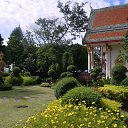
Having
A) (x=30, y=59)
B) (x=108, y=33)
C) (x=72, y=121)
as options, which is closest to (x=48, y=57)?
(x=30, y=59)

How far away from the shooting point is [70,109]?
341 inches

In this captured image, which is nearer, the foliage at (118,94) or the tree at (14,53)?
the foliage at (118,94)

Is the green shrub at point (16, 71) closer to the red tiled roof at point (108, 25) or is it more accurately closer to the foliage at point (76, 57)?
the red tiled roof at point (108, 25)

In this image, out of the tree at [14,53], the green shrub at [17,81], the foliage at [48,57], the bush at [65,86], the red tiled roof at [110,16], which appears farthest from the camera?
the tree at [14,53]

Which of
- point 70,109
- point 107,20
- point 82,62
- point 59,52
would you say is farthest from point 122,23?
point 70,109

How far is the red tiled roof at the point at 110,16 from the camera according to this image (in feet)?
94.5

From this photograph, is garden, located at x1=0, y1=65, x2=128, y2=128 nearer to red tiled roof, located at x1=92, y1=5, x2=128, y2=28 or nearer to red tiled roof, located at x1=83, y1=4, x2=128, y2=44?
red tiled roof, located at x1=83, y1=4, x2=128, y2=44

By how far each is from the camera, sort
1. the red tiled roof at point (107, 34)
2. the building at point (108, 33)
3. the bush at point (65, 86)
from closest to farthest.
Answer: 1. the bush at point (65, 86)
2. the red tiled roof at point (107, 34)
3. the building at point (108, 33)

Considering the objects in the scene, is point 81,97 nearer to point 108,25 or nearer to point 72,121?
point 72,121

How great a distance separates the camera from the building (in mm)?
27828

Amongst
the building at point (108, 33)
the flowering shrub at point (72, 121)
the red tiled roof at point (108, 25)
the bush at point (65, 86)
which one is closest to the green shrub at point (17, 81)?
the building at point (108, 33)

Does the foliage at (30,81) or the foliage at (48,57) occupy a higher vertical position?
the foliage at (48,57)

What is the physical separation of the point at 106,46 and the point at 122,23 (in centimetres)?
244

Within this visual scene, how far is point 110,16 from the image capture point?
29.8 meters
